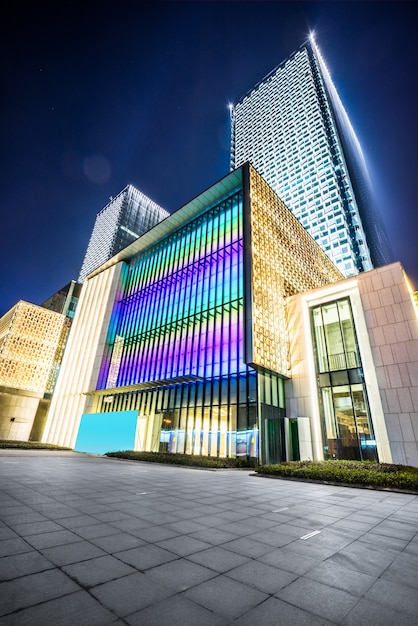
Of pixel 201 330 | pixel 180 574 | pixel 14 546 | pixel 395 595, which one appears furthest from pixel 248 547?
pixel 201 330

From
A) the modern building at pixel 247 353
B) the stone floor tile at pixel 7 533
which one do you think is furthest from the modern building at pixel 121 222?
the stone floor tile at pixel 7 533

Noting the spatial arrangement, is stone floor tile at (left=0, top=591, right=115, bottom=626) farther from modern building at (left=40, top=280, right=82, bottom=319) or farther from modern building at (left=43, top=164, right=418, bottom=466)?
modern building at (left=40, top=280, right=82, bottom=319)

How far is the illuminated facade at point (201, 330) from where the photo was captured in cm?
2214

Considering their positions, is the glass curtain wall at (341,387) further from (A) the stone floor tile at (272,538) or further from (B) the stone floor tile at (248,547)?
(B) the stone floor tile at (248,547)

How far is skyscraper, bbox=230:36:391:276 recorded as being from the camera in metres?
78.3

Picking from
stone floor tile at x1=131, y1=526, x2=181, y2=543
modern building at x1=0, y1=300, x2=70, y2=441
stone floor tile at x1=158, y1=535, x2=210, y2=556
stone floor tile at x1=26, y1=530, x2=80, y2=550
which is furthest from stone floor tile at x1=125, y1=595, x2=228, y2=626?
modern building at x1=0, y1=300, x2=70, y2=441

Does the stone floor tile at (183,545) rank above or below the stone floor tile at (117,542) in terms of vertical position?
below

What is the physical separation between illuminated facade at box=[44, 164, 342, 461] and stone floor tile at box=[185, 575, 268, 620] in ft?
57.0

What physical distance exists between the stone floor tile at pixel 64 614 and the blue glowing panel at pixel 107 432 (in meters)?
27.6

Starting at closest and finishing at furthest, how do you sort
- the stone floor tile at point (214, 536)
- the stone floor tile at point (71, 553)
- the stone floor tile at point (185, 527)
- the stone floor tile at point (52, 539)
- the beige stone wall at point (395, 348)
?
the stone floor tile at point (71, 553) < the stone floor tile at point (52, 539) < the stone floor tile at point (214, 536) < the stone floor tile at point (185, 527) < the beige stone wall at point (395, 348)

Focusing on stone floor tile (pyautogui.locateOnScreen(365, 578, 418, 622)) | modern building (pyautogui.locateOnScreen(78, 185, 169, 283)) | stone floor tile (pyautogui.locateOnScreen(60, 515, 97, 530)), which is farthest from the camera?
modern building (pyautogui.locateOnScreen(78, 185, 169, 283))

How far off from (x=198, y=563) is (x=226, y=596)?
35.7 inches

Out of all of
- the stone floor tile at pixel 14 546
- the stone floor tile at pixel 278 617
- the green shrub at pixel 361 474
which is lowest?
the stone floor tile at pixel 14 546

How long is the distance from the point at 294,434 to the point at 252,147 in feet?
372
